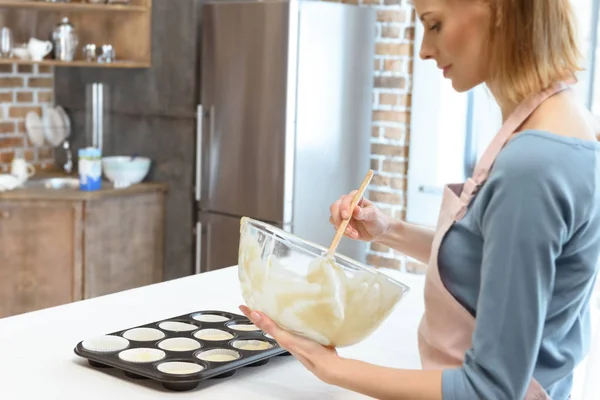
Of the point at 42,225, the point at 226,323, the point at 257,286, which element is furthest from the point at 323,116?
the point at 257,286

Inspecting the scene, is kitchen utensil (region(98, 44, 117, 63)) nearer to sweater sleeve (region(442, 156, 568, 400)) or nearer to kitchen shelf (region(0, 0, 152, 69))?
kitchen shelf (region(0, 0, 152, 69))

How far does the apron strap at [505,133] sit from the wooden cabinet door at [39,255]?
9.46ft

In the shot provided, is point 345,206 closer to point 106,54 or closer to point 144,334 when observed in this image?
point 144,334

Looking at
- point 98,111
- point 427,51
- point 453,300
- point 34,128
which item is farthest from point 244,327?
point 34,128

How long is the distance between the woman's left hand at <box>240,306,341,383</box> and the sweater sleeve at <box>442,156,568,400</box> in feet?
0.70

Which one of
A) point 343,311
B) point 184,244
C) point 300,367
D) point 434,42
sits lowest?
point 184,244

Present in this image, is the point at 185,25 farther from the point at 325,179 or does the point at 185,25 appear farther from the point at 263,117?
the point at 325,179

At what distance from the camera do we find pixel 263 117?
12.1 ft

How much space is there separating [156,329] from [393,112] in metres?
2.56

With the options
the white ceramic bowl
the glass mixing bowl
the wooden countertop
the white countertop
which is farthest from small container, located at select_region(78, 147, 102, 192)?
the glass mixing bowl

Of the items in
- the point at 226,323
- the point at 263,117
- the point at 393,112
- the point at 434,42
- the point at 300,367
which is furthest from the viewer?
the point at 393,112

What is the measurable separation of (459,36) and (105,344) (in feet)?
2.60

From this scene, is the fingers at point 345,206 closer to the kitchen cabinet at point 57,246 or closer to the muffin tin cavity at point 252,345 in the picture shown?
the muffin tin cavity at point 252,345

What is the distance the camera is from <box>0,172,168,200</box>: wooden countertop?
3.75 m
